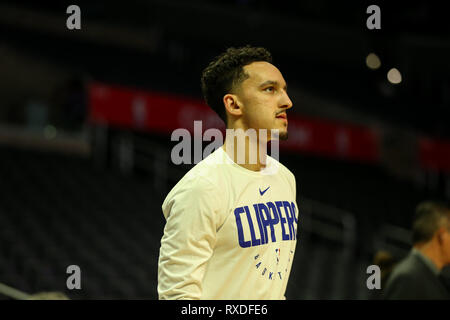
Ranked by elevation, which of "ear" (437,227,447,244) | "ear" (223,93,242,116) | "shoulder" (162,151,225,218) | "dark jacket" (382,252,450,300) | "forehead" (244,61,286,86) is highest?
"forehead" (244,61,286,86)

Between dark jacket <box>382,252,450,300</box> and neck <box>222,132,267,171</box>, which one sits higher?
neck <box>222,132,267,171</box>

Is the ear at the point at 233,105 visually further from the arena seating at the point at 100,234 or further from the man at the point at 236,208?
the arena seating at the point at 100,234

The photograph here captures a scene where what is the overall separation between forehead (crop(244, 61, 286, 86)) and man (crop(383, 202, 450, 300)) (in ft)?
5.05

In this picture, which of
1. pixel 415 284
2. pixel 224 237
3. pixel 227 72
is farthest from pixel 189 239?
pixel 415 284

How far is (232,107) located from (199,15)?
12559mm

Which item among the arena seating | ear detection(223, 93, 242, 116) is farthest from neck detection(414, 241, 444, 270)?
the arena seating

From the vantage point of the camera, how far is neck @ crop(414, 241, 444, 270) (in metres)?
3.31

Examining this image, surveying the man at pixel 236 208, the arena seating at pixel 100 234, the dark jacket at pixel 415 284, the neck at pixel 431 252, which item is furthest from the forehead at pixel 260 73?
the arena seating at pixel 100 234

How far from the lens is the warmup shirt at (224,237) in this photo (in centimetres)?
183

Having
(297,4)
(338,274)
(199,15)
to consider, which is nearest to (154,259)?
(338,274)

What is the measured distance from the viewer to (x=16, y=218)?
7.43 m

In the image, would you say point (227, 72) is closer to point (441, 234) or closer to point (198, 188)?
point (198, 188)

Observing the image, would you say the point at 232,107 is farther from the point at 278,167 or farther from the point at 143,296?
the point at 143,296

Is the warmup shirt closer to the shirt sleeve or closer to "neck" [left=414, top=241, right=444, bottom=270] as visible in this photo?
the shirt sleeve
